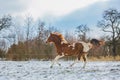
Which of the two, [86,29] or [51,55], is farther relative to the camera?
[86,29]

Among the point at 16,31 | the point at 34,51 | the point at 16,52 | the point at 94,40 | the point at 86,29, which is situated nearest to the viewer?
the point at 94,40

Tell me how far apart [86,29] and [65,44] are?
41069 millimetres

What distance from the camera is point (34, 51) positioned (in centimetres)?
3500

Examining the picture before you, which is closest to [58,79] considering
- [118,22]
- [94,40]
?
[94,40]

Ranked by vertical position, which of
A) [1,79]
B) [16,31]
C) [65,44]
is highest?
[16,31]

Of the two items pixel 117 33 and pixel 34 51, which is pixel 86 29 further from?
pixel 34 51

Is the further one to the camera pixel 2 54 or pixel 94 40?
pixel 2 54

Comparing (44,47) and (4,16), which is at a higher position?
(4,16)

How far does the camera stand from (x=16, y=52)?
107ft

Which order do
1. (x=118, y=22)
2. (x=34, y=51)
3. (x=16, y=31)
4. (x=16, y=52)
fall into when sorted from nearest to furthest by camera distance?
(x=16, y=52), (x=34, y=51), (x=16, y=31), (x=118, y=22)

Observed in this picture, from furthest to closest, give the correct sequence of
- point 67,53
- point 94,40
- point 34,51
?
point 34,51 < point 94,40 < point 67,53

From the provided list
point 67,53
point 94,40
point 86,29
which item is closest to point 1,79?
point 67,53

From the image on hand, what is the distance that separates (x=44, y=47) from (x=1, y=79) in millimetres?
25458

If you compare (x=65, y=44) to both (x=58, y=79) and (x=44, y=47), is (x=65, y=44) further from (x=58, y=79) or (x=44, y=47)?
(x=44, y=47)
